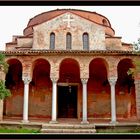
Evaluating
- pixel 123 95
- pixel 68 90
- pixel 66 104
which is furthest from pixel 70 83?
pixel 123 95

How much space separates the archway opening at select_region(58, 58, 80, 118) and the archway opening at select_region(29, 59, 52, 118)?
83cm

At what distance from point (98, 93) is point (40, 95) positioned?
3781mm

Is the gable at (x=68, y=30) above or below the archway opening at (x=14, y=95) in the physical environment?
above

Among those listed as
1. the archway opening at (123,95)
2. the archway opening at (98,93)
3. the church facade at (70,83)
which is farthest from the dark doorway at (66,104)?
the archway opening at (123,95)

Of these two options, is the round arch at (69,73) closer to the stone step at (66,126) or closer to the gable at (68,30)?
the gable at (68,30)

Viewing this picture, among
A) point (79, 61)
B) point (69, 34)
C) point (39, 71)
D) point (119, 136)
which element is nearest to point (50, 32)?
point (69, 34)

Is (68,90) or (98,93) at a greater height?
(68,90)

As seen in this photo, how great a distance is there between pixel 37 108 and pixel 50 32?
16.7 feet

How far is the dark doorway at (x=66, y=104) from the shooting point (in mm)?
16906

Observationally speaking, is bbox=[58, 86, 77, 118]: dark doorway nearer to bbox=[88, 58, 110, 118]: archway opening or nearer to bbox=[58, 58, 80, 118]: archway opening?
bbox=[58, 58, 80, 118]: archway opening

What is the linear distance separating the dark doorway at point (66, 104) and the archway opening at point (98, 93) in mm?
1109

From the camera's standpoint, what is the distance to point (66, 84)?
54.0ft

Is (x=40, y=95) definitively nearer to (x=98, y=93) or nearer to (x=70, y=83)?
(x=70, y=83)

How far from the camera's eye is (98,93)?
16656 mm
